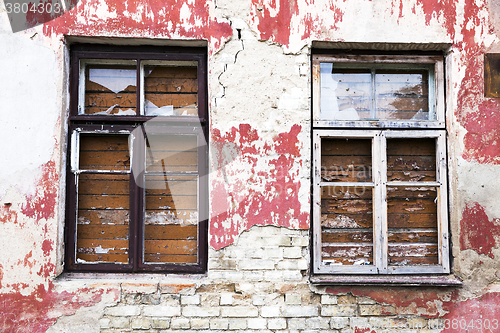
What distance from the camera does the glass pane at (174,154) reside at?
228 centimetres

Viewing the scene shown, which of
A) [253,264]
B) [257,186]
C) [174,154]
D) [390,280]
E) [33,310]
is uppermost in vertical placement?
[174,154]

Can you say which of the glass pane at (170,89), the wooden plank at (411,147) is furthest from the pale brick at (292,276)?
the glass pane at (170,89)

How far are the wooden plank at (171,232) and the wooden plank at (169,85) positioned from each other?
1017 millimetres

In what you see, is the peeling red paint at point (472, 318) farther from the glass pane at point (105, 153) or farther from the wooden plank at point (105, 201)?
the glass pane at point (105, 153)

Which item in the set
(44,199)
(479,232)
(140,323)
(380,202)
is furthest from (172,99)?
(479,232)

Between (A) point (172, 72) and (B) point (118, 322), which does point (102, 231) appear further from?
(A) point (172, 72)

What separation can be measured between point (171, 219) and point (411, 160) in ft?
6.07

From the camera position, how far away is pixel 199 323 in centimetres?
210

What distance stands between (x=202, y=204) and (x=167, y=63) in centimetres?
109

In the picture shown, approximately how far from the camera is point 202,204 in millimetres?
2252

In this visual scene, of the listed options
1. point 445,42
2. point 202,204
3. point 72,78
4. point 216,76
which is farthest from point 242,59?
point 445,42

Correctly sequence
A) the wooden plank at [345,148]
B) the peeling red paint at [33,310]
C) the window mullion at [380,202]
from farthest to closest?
the wooden plank at [345,148]
the window mullion at [380,202]
the peeling red paint at [33,310]

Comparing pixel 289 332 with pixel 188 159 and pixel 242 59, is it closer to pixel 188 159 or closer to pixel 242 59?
pixel 188 159

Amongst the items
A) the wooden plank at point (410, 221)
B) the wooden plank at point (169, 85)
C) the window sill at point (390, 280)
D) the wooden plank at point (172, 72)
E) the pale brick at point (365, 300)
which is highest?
the wooden plank at point (172, 72)
